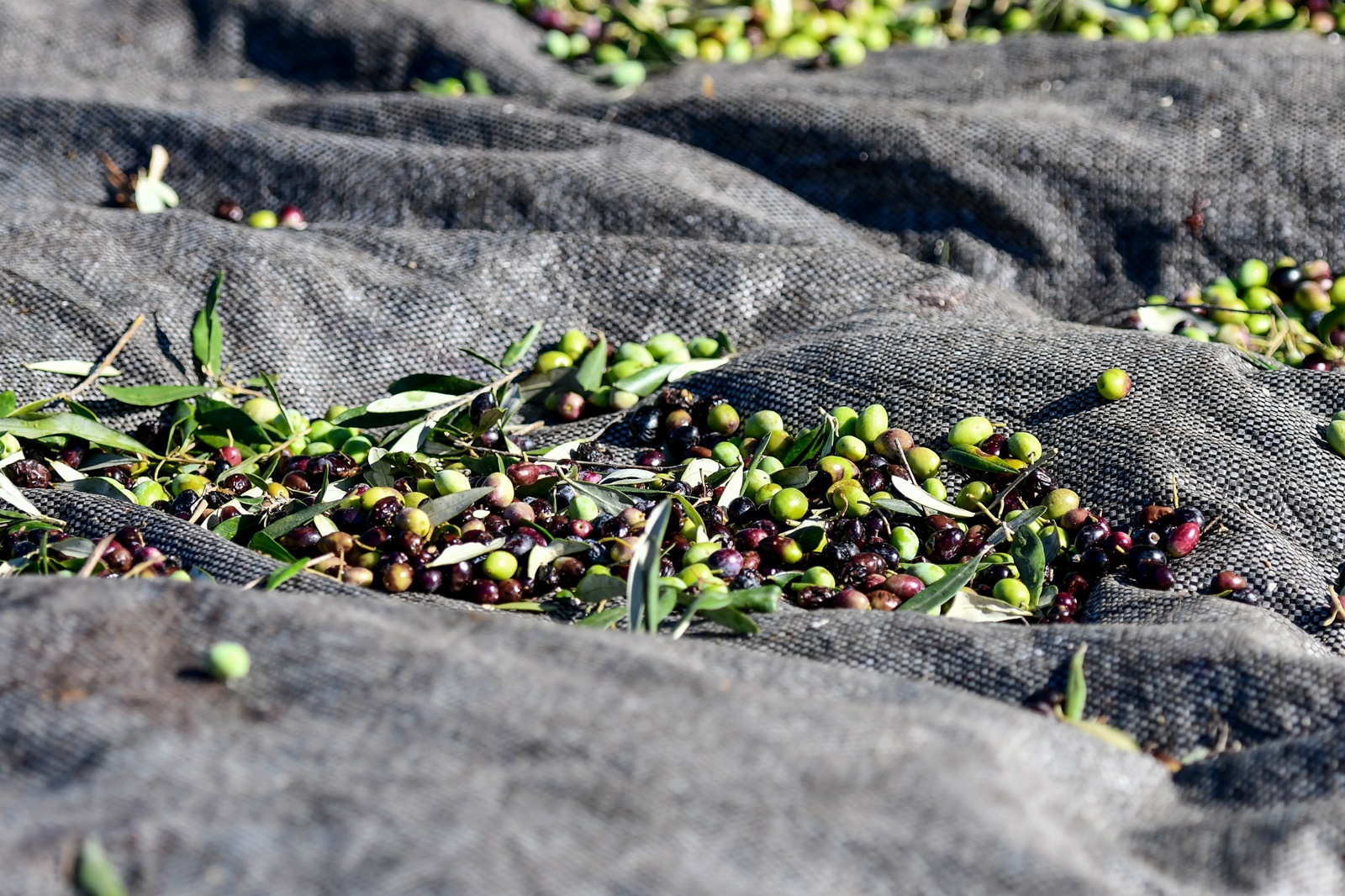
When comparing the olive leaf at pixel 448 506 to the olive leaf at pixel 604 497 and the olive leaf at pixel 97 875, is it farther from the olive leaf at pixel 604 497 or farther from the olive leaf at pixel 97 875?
the olive leaf at pixel 97 875

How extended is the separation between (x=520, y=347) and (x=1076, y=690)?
1.76m

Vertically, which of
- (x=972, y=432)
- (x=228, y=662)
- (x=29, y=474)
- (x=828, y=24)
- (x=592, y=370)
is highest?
(x=828, y=24)

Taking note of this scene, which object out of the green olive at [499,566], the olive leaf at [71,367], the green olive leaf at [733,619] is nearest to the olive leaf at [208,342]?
the olive leaf at [71,367]

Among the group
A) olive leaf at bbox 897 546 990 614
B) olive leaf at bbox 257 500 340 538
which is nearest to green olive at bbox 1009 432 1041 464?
olive leaf at bbox 897 546 990 614

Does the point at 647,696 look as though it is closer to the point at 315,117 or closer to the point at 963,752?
the point at 963,752

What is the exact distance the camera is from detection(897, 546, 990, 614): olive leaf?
231 cm

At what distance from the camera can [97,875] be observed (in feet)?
4.44

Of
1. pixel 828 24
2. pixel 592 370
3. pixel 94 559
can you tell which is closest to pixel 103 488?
pixel 94 559

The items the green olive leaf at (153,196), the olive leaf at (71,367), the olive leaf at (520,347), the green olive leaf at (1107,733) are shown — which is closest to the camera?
the green olive leaf at (1107,733)

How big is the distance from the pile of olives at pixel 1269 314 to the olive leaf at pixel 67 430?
8.72 feet

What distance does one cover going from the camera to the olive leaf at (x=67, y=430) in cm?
277

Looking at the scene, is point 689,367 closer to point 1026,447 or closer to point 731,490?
point 731,490

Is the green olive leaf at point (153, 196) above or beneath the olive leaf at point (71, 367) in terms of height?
above

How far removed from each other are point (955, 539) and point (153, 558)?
156 centimetres
